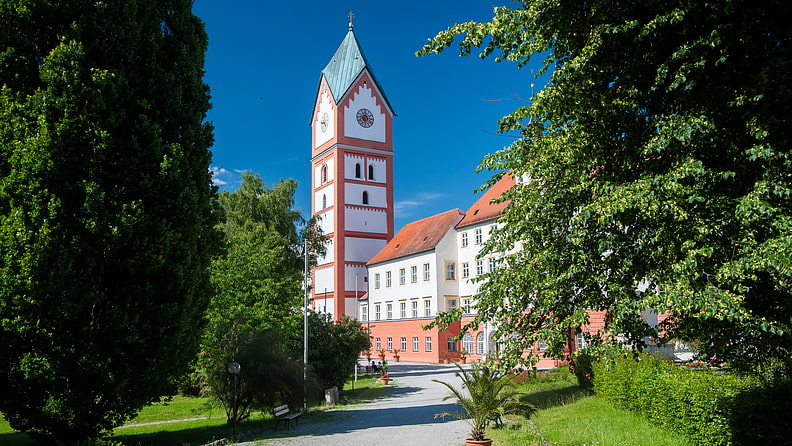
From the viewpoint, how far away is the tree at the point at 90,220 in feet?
38.3

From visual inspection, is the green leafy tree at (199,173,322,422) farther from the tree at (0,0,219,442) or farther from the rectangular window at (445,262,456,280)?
the rectangular window at (445,262,456,280)

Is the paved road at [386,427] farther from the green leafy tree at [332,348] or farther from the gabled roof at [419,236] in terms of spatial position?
the gabled roof at [419,236]

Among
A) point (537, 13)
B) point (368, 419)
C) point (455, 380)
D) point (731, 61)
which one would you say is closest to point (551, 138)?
point (537, 13)

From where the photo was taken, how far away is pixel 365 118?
64750 millimetres

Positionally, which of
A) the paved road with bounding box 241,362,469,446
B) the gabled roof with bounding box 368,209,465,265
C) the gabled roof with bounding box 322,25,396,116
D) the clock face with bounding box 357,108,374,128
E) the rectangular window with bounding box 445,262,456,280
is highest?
the gabled roof with bounding box 322,25,396,116

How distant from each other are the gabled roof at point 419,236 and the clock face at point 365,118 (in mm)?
12038

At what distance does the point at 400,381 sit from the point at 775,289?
28.6 m

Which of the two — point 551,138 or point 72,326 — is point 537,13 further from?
point 72,326

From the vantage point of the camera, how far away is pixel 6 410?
475 inches

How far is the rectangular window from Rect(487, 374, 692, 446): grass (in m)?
30.8

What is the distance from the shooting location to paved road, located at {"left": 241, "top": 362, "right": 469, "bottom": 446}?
1452 cm

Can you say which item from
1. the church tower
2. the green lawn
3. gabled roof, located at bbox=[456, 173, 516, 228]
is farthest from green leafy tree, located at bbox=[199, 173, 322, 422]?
the church tower

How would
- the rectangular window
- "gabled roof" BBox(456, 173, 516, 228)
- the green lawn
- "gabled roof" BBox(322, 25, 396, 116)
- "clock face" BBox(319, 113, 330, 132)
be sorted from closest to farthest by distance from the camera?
the green lawn
"gabled roof" BBox(456, 173, 516, 228)
the rectangular window
"gabled roof" BBox(322, 25, 396, 116)
"clock face" BBox(319, 113, 330, 132)

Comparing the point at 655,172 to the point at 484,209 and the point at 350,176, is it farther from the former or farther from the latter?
the point at 350,176
